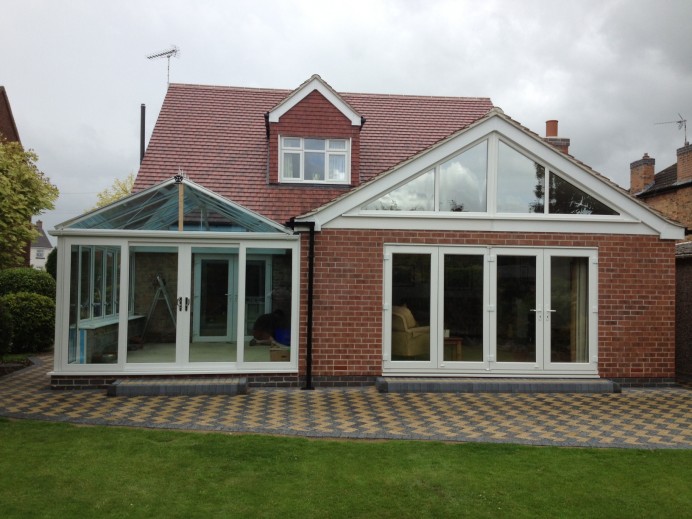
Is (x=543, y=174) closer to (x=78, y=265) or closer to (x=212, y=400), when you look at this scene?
(x=212, y=400)

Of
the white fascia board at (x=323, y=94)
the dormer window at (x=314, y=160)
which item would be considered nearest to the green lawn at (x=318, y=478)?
the dormer window at (x=314, y=160)

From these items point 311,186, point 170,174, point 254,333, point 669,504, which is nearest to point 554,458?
point 669,504

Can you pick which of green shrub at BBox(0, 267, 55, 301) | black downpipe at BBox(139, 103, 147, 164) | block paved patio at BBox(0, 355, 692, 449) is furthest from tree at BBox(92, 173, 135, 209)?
block paved patio at BBox(0, 355, 692, 449)

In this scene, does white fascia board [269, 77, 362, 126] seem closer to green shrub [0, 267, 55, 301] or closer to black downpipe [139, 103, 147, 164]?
green shrub [0, 267, 55, 301]

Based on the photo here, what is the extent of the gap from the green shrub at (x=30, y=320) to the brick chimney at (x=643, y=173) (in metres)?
27.5

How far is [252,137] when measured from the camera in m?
17.2

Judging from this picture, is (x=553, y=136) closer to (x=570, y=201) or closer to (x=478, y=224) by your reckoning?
(x=570, y=201)

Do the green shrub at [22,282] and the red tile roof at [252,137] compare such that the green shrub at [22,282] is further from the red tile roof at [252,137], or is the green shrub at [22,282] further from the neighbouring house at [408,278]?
the neighbouring house at [408,278]

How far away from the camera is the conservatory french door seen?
11227mm

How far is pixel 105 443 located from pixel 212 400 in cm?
279

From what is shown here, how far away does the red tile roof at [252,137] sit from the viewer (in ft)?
49.8

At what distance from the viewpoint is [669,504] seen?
17.7 feet

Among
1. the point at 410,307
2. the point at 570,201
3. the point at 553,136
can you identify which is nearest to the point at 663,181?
the point at 553,136

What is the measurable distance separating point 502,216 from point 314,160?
6087 millimetres
